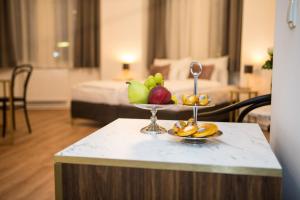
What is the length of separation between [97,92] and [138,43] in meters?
2.00

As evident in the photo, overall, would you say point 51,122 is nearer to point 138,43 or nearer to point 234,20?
point 138,43

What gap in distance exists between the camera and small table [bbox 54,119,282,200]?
0.93m

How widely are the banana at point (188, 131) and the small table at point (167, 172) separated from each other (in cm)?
4

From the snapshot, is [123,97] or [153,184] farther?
[123,97]

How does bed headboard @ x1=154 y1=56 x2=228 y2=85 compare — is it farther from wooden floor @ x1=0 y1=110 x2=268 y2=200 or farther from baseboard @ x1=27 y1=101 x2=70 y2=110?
baseboard @ x1=27 y1=101 x2=70 y2=110

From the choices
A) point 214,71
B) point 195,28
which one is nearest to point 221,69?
point 214,71

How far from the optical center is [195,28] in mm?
6137

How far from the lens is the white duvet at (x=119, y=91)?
470 centimetres

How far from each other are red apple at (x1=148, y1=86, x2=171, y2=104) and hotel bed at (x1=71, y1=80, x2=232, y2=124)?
10.0 ft

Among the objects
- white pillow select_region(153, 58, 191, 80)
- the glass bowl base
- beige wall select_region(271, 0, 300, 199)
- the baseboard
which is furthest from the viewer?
the baseboard

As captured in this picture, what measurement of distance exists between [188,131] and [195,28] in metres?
5.21

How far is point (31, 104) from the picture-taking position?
683cm

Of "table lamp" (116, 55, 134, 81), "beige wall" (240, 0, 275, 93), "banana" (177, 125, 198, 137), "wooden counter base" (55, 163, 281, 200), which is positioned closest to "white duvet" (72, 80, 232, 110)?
"beige wall" (240, 0, 275, 93)

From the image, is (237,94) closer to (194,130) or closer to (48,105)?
(48,105)
